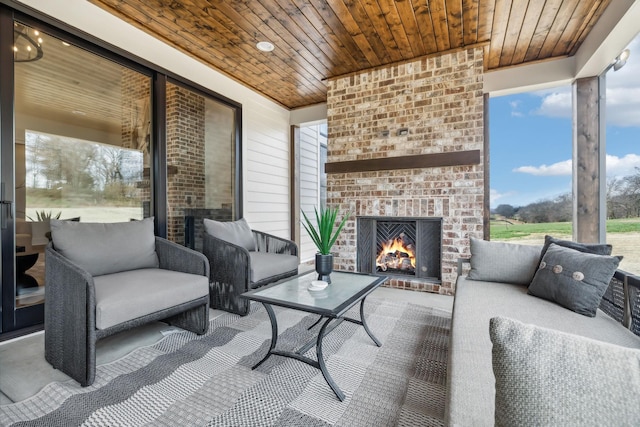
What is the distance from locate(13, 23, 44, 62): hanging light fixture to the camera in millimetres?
2211

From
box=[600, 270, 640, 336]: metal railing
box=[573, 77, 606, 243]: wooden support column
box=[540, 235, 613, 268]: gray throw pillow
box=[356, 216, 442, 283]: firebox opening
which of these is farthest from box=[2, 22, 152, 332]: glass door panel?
box=[573, 77, 606, 243]: wooden support column

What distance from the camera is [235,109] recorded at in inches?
165

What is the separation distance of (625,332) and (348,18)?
118 inches

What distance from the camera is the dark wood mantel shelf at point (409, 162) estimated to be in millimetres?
3270

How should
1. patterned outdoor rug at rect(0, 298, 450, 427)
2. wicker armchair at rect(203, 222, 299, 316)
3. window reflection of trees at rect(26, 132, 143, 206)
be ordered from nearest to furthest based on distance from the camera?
patterned outdoor rug at rect(0, 298, 450, 427), window reflection of trees at rect(26, 132, 143, 206), wicker armchair at rect(203, 222, 299, 316)

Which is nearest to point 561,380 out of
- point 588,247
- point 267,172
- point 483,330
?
point 483,330

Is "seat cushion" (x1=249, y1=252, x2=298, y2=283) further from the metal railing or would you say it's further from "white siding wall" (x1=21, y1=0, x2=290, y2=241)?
the metal railing

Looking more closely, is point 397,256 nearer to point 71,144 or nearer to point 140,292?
point 140,292

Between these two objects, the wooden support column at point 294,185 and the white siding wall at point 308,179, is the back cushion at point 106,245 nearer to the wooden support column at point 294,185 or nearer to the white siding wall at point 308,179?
the wooden support column at point 294,185

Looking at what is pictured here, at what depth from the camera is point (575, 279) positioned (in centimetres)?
171

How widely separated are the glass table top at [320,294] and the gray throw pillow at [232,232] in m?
1.20

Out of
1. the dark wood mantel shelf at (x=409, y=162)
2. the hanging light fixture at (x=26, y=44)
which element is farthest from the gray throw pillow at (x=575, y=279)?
the hanging light fixture at (x=26, y=44)

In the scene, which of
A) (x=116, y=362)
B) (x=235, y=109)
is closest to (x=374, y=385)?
(x=116, y=362)

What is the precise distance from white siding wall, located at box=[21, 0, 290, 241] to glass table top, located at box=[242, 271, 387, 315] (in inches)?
96.2
